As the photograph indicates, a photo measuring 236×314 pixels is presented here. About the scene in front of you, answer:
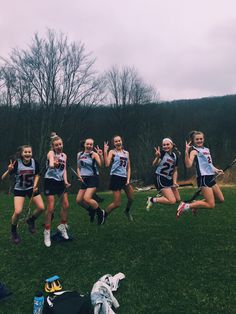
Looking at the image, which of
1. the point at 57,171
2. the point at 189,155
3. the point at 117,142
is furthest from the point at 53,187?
the point at 189,155

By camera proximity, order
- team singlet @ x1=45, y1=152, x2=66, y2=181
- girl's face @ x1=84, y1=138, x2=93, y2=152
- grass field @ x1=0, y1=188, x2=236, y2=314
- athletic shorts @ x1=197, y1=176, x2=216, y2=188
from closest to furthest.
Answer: grass field @ x1=0, y1=188, x2=236, y2=314 < team singlet @ x1=45, y1=152, x2=66, y2=181 < athletic shorts @ x1=197, y1=176, x2=216, y2=188 < girl's face @ x1=84, y1=138, x2=93, y2=152

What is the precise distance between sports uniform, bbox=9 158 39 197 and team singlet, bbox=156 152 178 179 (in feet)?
12.9

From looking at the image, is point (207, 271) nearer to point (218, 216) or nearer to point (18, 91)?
point (218, 216)

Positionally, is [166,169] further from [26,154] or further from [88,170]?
[26,154]

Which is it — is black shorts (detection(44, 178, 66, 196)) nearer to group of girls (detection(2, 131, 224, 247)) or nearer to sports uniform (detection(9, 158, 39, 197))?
group of girls (detection(2, 131, 224, 247))

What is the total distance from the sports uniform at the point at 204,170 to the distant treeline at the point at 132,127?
1344 inches

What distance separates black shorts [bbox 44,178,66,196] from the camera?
1022cm

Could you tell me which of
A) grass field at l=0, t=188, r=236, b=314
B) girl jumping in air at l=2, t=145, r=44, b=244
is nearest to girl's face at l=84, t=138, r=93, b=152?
girl jumping in air at l=2, t=145, r=44, b=244

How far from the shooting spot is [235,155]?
68875mm

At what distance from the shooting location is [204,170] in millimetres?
10680

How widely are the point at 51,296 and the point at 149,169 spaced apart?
187ft

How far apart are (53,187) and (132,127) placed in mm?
61517

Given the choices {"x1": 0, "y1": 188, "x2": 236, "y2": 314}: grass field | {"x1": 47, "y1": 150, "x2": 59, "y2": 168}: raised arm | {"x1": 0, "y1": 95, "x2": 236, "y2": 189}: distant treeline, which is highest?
{"x1": 0, "y1": 95, "x2": 236, "y2": 189}: distant treeline

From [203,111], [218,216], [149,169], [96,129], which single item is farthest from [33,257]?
[203,111]
